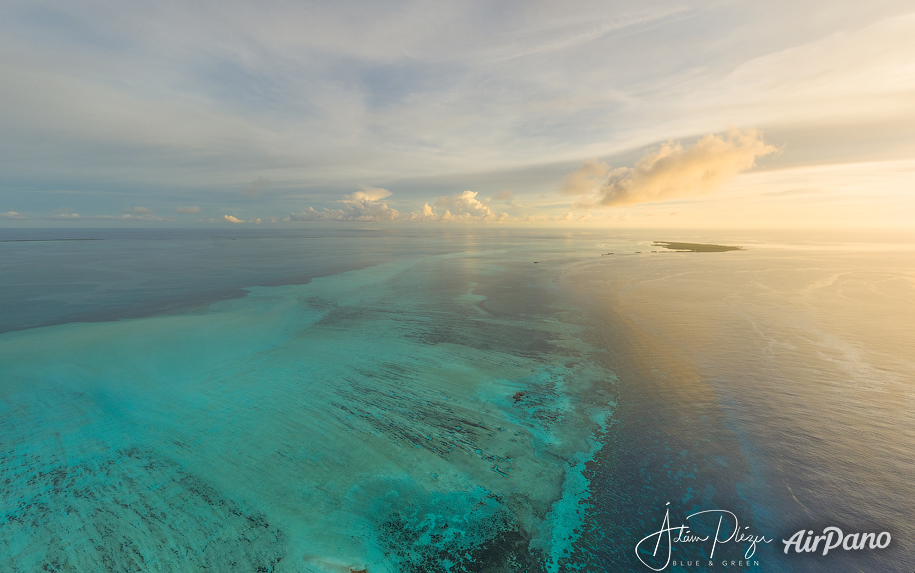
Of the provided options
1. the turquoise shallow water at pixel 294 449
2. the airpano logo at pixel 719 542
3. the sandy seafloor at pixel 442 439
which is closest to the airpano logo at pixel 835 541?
the airpano logo at pixel 719 542

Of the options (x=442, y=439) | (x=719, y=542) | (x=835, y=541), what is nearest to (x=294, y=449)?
(x=442, y=439)

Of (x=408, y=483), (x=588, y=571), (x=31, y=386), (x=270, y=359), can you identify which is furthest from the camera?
(x=270, y=359)

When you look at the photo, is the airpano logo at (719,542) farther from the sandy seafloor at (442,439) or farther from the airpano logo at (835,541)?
the sandy seafloor at (442,439)

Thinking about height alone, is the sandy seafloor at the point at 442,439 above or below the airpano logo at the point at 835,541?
above

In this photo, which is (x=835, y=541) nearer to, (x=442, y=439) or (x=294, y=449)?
(x=442, y=439)

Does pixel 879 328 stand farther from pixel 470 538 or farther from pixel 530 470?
pixel 470 538

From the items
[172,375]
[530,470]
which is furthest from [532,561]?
[172,375]

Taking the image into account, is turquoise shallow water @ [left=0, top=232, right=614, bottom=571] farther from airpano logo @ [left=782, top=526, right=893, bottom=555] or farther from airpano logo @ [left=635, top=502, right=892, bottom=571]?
airpano logo @ [left=782, top=526, right=893, bottom=555]

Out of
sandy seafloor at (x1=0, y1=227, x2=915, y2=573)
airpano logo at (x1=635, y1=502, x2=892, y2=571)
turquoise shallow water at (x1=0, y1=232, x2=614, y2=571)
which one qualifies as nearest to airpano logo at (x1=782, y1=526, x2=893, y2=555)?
airpano logo at (x1=635, y1=502, x2=892, y2=571)
